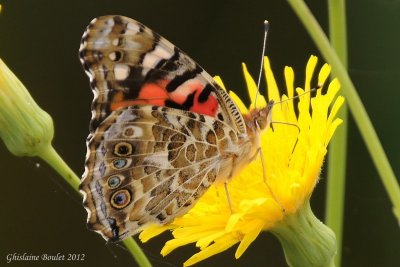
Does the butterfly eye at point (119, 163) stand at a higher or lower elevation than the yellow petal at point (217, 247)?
higher

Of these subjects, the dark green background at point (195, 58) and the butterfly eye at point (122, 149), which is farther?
the dark green background at point (195, 58)

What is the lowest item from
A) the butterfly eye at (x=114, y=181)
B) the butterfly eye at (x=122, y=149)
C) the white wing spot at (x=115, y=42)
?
the butterfly eye at (x=114, y=181)

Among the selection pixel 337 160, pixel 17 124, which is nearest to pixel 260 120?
pixel 337 160

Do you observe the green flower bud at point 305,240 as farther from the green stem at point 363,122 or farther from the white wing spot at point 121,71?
the white wing spot at point 121,71

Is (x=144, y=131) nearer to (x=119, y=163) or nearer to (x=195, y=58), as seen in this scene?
(x=119, y=163)

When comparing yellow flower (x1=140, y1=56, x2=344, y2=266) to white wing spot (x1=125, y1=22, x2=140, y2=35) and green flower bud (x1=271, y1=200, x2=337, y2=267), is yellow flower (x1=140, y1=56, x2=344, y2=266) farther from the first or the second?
white wing spot (x1=125, y1=22, x2=140, y2=35)

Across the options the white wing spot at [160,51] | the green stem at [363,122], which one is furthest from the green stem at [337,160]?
the white wing spot at [160,51]

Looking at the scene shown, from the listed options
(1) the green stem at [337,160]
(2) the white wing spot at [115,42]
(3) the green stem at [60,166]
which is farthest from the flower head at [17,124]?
(1) the green stem at [337,160]
